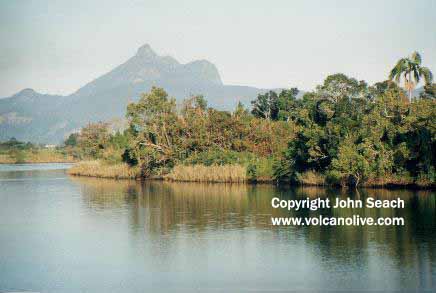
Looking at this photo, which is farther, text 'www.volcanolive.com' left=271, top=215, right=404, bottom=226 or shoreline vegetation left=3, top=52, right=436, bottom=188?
shoreline vegetation left=3, top=52, right=436, bottom=188

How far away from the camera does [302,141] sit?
46156mm

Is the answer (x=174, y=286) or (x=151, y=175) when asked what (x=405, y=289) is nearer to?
(x=174, y=286)

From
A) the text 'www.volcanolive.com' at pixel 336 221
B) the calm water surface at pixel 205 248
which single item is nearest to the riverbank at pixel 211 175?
the calm water surface at pixel 205 248

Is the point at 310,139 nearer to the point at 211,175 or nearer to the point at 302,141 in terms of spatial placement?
the point at 302,141

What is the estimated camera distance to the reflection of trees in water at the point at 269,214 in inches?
868

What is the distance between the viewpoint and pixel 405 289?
16.5 meters

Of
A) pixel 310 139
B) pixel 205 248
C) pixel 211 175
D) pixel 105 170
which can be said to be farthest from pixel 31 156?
pixel 205 248

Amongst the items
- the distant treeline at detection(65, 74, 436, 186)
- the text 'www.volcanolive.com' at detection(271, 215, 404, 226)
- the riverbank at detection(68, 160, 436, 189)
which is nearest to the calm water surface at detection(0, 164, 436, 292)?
the text 'www.volcanolive.com' at detection(271, 215, 404, 226)

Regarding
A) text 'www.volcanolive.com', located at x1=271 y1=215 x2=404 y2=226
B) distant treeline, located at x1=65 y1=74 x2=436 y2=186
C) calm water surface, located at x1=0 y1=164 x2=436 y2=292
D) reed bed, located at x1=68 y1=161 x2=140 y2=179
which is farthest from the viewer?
reed bed, located at x1=68 y1=161 x2=140 y2=179

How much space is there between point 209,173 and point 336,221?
25.2m

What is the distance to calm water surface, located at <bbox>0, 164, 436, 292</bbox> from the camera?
58.7 feet

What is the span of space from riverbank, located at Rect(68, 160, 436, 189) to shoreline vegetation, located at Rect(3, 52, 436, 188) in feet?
0.26

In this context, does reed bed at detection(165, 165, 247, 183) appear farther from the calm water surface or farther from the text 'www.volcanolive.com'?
the text 'www.volcanolive.com'

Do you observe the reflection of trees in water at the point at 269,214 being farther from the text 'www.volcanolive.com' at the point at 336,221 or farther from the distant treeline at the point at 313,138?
the distant treeline at the point at 313,138
